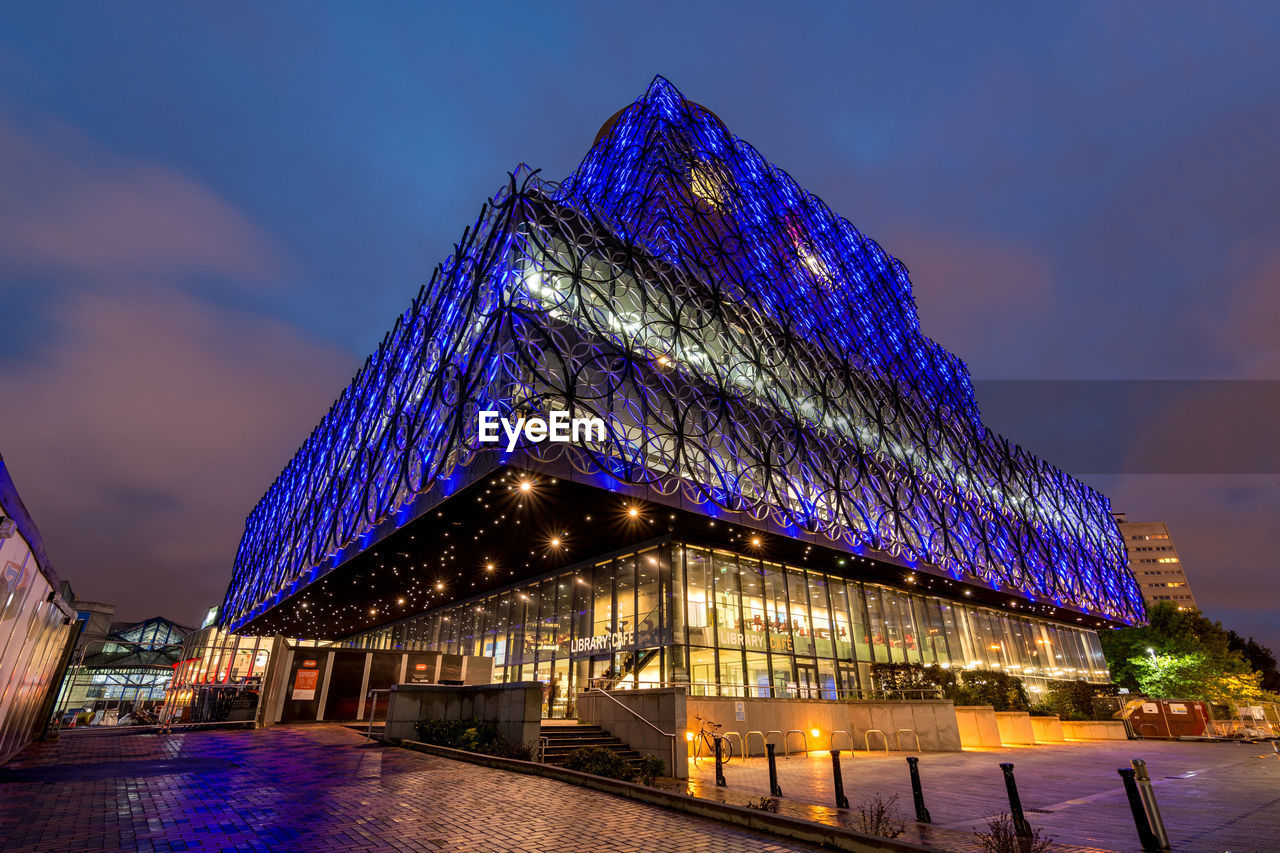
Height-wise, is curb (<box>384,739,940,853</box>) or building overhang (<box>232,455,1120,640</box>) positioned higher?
building overhang (<box>232,455,1120,640</box>)

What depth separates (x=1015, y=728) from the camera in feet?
93.2

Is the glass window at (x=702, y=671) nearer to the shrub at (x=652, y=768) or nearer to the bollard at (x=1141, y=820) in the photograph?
the shrub at (x=652, y=768)

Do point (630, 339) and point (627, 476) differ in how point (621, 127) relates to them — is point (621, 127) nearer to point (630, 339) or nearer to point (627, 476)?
point (630, 339)

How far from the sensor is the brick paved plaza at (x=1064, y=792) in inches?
336

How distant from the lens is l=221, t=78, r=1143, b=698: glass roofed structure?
23.6 meters

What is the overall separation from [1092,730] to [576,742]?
32571mm

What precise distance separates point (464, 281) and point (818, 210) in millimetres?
44062

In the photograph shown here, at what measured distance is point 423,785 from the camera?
11891 millimetres

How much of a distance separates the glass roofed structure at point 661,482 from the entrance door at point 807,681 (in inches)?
5.5

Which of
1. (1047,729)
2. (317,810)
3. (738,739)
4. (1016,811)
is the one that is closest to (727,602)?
(738,739)

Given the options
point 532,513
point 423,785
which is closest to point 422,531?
point 532,513

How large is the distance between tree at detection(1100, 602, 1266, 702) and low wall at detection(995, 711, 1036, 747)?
1142 inches

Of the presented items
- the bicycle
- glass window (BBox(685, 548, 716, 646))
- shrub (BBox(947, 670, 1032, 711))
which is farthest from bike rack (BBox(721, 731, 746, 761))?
shrub (BBox(947, 670, 1032, 711))

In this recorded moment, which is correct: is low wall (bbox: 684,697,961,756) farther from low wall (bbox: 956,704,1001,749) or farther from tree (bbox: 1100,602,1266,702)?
tree (bbox: 1100,602,1266,702)
